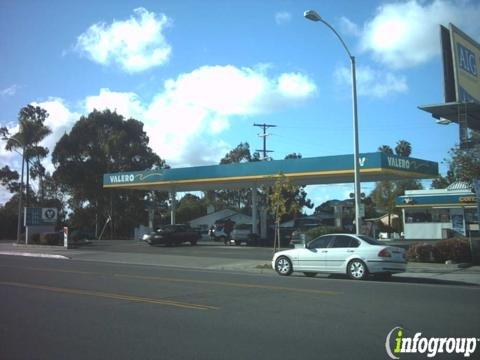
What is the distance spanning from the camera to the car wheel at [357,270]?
56.3 ft

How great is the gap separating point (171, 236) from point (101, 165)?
29250 millimetres

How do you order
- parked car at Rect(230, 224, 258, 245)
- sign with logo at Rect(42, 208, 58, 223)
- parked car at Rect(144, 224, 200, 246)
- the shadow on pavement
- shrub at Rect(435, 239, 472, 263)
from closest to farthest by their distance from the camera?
the shadow on pavement → shrub at Rect(435, 239, 472, 263) → parked car at Rect(144, 224, 200, 246) → parked car at Rect(230, 224, 258, 245) → sign with logo at Rect(42, 208, 58, 223)

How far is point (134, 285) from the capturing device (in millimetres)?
15344

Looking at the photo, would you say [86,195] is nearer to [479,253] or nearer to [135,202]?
[135,202]

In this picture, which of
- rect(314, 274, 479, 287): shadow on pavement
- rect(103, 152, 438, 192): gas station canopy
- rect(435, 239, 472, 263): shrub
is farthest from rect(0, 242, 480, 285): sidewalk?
rect(103, 152, 438, 192): gas station canopy

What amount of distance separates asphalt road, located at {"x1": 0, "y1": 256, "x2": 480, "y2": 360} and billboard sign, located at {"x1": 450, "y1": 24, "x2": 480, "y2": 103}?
14.0 m

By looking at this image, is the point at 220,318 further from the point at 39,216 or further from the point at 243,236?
the point at 39,216

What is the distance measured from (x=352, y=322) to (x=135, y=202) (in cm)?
5923

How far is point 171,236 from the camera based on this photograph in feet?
133

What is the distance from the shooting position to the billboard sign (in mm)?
26219

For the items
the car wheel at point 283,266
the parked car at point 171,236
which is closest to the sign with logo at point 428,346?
the car wheel at point 283,266

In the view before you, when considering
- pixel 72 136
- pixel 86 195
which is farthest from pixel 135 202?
pixel 72 136

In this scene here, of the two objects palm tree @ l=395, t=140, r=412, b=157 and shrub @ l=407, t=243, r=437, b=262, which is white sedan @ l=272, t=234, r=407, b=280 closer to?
shrub @ l=407, t=243, r=437, b=262

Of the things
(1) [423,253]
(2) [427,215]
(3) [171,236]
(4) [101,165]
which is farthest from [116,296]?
(4) [101,165]
